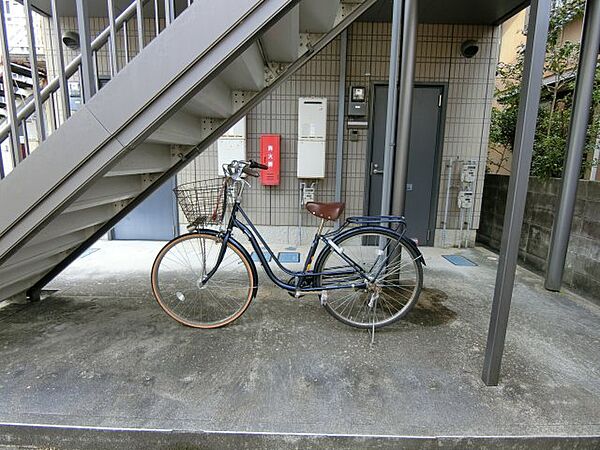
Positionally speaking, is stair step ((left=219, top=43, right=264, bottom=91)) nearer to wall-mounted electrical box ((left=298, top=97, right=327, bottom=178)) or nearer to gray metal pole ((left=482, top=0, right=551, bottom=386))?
gray metal pole ((left=482, top=0, right=551, bottom=386))

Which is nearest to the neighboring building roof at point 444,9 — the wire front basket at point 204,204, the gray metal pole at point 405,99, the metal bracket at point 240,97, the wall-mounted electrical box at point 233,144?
the gray metal pole at point 405,99

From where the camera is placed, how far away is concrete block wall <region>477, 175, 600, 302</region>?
304cm

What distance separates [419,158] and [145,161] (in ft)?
11.0

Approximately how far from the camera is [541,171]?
3.77m

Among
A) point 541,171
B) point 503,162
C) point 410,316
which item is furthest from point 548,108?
point 410,316

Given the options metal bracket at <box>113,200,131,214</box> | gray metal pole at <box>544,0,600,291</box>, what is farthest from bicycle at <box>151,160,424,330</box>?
gray metal pole at <box>544,0,600,291</box>

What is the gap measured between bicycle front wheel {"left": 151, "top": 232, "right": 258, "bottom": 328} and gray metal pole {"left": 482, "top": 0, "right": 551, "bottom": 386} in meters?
1.46

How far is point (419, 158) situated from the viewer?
14.5 feet

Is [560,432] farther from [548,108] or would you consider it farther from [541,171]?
[548,108]

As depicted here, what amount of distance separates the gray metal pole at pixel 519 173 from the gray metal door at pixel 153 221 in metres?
3.90

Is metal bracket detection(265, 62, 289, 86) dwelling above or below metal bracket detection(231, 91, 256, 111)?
above

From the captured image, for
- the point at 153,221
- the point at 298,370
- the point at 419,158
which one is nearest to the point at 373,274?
the point at 298,370

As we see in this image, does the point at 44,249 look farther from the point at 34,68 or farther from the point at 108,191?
the point at 34,68

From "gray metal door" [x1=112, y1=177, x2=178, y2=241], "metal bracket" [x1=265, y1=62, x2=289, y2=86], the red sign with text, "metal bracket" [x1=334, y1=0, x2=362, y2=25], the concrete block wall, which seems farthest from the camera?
"gray metal door" [x1=112, y1=177, x2=178, y2=241]
